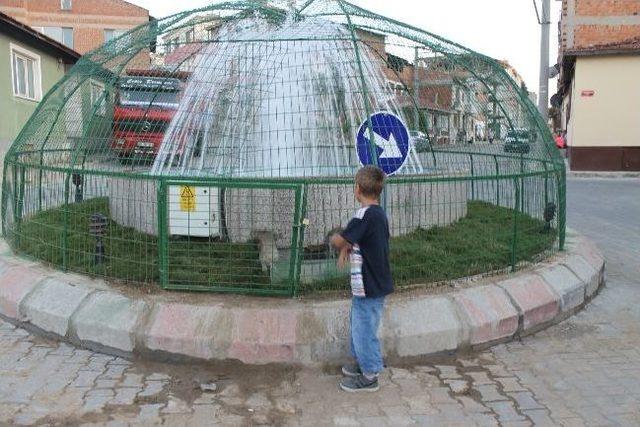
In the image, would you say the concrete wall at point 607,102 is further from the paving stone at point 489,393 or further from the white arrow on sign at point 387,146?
the paving stone at point 489,393

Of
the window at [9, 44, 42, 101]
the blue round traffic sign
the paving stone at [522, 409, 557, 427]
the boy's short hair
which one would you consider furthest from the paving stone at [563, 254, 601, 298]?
the window at [9, 44, 42, 101]

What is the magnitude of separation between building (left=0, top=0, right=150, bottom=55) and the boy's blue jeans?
49191mm

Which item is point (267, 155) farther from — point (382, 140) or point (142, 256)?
point (142, 256)

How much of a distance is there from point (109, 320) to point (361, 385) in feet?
6.98

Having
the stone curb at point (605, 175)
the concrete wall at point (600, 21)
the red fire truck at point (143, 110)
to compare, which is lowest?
the stone curb at point (605, 175)

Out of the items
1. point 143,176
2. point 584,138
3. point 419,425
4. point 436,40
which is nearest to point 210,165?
point 143,176

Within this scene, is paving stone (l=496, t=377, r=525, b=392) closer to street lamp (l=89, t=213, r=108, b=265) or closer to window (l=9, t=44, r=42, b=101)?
street lamp (l=89, t=213, r=108, b=265)

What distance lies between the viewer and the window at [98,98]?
6717 mm

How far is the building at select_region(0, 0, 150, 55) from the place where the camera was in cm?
4850

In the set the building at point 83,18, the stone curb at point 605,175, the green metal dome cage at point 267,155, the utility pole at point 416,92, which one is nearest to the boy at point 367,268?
the green metal dome cage at point 267,155

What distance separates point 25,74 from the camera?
20141 millimetres

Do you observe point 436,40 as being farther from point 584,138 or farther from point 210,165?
point 584,138

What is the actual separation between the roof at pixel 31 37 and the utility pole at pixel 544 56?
51.9 ft

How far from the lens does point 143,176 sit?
5.27 metres
